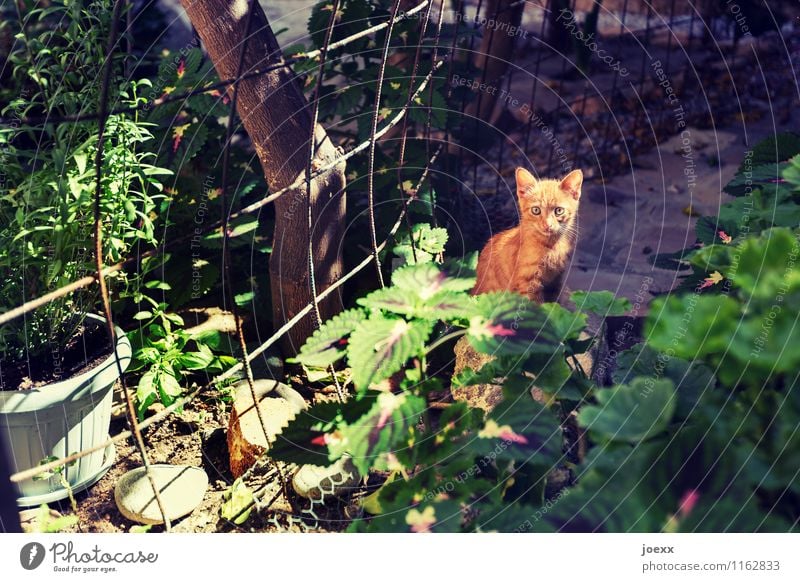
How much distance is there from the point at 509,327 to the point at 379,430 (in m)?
0.41

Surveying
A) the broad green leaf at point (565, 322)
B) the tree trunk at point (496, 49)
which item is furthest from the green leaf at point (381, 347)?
the tree trunk at point (496, 49)

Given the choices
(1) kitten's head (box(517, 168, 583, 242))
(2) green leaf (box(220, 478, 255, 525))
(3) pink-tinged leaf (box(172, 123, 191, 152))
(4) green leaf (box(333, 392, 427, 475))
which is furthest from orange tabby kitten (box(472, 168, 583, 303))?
(3) pink-tinged leaf (box(172, 123, 191, 152))

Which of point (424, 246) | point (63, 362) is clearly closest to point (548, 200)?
point (424, 246)

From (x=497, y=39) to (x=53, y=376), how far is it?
2735 mm

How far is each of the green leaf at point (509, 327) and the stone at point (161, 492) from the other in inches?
42.0

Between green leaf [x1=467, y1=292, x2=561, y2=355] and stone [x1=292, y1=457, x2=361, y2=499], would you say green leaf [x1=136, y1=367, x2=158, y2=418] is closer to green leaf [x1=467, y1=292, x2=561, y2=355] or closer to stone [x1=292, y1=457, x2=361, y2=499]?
→ stone [x1=292, y1=457, x2=361, y2=499]

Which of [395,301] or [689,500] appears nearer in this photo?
[689,500]

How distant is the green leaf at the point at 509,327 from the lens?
6.32 ft

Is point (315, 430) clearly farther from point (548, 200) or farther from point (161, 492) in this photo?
point (548, 200)

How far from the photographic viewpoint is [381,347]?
194 centimetres

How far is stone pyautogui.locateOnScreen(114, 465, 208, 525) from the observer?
240 centimetres

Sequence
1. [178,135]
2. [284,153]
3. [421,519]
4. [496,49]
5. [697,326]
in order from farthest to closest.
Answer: [496,49] < [178,135] < [284,153] < [421,519] < [697,326]

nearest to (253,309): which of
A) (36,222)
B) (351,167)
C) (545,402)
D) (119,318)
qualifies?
(119,318)

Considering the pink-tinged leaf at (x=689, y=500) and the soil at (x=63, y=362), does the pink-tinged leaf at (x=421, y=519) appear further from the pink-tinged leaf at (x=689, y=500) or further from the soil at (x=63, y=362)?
the soil at (x=63, y=362)
